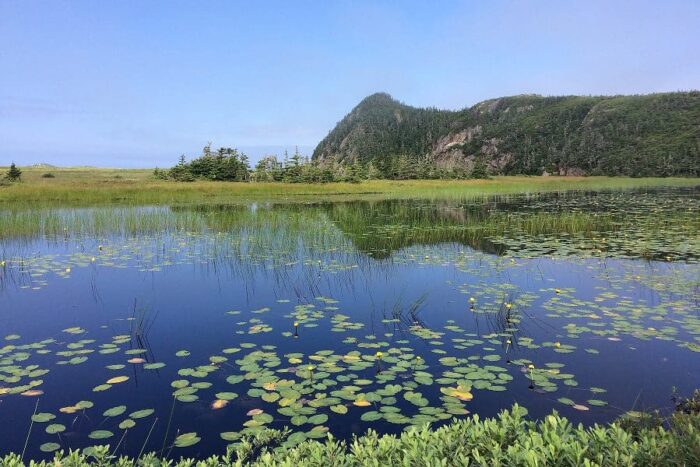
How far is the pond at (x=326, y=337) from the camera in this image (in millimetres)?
5074

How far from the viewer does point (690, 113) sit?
131125mm

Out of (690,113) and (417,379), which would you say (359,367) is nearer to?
(417,379)

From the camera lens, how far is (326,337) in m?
7.53

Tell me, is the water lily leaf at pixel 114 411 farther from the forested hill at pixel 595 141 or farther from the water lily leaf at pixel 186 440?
the forested hill at pixel 595 141

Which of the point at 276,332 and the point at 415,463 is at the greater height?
the point at 415,463

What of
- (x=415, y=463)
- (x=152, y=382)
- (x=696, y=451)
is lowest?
(x=152, y=382)

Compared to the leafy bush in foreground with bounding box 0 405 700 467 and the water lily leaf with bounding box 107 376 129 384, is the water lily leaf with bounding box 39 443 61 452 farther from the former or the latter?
the water lily leaf with bounding box 107 376 129 384

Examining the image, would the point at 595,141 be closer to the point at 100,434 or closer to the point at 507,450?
the point at 507,450

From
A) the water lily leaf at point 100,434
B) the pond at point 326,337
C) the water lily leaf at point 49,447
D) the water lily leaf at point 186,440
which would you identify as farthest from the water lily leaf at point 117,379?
the water lily leaf at point 186,440

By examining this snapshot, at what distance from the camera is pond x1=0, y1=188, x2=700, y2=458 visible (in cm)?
507

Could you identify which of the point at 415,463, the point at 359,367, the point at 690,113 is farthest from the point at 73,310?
the point at 690,113

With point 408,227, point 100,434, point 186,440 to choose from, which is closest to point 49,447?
point 100,434

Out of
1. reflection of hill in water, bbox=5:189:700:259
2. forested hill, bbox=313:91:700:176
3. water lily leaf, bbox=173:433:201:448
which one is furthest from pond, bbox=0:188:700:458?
forested hill, bbox=313:91:700:176

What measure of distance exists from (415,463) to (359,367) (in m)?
3.15
